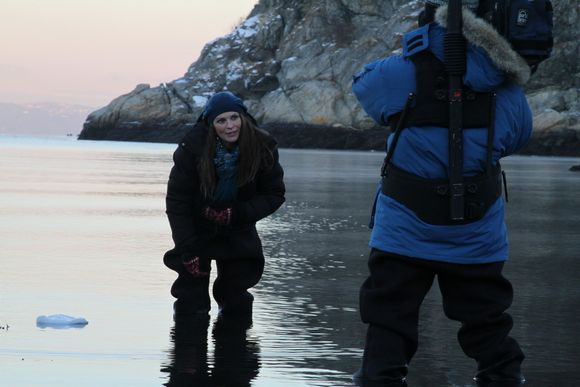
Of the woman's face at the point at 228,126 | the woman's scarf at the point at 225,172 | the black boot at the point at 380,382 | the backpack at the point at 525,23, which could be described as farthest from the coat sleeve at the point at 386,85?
the woman's scarf at the point at 225,172

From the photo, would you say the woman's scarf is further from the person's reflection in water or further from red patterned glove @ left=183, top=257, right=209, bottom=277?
the person's reflection in water

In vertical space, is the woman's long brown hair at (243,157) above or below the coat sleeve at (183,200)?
above

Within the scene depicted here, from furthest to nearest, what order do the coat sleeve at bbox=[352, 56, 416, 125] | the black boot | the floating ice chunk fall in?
the floating ice chunk, the black boot, the coat sleeve at bbox=[352, 56, 416, 125]

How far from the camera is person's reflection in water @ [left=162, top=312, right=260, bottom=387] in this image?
540 cm

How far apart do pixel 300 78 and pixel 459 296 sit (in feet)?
365

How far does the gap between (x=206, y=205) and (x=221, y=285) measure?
24.1 inches

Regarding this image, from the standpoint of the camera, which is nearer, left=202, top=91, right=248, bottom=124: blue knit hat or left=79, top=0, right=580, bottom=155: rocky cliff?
left=202, top=91, right=248, bottom=124: blue knit hat

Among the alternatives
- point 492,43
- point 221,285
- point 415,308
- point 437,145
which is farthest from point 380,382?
point 221,285

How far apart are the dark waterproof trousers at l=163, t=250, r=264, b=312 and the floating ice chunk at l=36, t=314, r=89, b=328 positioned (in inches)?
28.0

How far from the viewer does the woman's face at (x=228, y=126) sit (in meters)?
7.03

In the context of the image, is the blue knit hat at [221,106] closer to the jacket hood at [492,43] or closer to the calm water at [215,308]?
the calm water at [215,308]

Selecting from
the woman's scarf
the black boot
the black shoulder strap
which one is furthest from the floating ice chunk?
the black shoulder strap

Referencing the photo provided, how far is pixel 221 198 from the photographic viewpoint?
719cm

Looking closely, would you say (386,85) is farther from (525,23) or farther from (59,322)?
(59,322)
